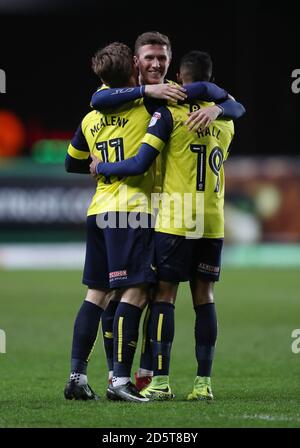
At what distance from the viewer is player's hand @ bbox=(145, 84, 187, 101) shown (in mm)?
5828

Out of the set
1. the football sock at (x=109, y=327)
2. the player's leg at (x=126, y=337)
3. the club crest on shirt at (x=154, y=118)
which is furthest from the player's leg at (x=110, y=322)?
the club crest on shirt at (x=154, y=118)

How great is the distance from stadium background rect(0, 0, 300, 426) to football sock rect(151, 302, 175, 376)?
11.4 meters

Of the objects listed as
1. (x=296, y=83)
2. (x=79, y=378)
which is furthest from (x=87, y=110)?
(x=79, y=378)

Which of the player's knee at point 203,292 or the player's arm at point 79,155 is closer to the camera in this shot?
the player's knee at point 203,292

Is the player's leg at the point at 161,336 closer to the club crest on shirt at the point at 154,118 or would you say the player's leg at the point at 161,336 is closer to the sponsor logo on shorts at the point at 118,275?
the sponsor logo on shorts at the point at 118,275

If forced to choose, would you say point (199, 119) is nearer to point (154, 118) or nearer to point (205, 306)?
point (154, 118)

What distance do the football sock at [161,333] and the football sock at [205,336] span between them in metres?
0.23

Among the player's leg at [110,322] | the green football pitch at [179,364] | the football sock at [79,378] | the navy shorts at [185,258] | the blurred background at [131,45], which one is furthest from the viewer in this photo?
the blurred background at [131,45]

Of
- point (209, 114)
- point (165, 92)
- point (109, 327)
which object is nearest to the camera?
point (165, 92)

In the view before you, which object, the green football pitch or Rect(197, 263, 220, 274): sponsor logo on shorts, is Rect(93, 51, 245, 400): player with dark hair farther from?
the green football pitch

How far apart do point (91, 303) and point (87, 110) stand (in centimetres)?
2267

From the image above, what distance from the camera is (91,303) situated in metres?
6.15

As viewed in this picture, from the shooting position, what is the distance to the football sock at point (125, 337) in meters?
5.90

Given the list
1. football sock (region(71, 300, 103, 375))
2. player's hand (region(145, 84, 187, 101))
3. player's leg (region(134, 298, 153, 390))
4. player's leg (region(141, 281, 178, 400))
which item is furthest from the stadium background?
player's hand (region(145, 84, 187, 101))
